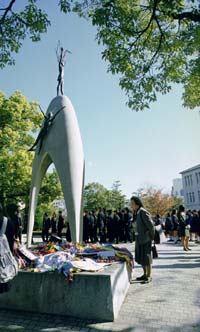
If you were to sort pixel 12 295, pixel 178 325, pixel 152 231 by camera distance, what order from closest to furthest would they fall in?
pixel 178 325 < pixel 12 295 < pixel 152 231

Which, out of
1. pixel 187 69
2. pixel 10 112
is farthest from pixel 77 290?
pixel 10 112

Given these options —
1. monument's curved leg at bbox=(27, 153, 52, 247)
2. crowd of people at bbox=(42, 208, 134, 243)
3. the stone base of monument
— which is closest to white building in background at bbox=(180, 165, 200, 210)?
crowd of people at bbox=(42, 208, 134, 243)

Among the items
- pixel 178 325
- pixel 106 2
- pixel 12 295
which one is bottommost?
pixel 178 325

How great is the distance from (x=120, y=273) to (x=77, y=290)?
0.86 metres

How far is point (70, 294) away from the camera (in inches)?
155

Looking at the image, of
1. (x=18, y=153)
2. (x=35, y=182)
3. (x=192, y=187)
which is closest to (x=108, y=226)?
(x=35, y=182)

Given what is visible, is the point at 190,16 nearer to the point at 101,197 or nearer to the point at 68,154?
the point at 68,154

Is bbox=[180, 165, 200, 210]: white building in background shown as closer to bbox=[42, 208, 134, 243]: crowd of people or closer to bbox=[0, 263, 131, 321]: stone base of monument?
bbox=[42, 208, 134, 243]: crowd of people

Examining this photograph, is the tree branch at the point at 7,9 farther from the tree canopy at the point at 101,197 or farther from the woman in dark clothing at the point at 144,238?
the tree canopy at the point at 101,197

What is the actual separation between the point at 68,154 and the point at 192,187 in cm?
5600

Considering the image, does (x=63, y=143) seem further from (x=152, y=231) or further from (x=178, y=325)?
(x=178, y=325)

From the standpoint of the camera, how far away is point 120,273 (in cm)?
441

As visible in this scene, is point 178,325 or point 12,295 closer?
point 178,325

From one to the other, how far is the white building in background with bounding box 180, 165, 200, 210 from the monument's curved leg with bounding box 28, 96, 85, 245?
53379mm
